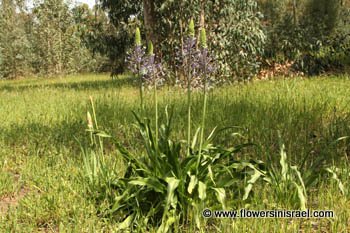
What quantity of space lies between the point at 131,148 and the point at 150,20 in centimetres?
795

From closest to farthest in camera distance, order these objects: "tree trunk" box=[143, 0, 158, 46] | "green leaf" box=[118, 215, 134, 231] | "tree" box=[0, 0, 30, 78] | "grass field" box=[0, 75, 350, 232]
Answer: "green leaf" box=[118, 215, 134, 231]
"grass field" box=[0, 75, 350, 232]
"tree trunk" box=[143, 0, 158, 46]
"tree" box=[0, 0, 30, 78]

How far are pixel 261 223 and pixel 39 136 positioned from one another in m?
3.71

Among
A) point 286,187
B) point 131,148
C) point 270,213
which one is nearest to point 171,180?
point 270,213

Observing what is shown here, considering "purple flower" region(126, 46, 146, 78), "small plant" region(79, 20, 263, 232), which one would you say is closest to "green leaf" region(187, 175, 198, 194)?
"small plant" region(79, 20, 263, 232)

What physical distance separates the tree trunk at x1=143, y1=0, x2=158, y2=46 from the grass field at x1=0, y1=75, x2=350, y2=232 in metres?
3.64

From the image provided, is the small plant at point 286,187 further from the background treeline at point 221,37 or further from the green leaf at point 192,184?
the background treeline at point 221,37

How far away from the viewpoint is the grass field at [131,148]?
2.48m

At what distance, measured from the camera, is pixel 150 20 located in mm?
11133

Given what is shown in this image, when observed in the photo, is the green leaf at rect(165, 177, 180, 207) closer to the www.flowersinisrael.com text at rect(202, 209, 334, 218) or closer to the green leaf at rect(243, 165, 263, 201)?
the www.flowersinisrael.com text at rect(202, 209, 334, 218)

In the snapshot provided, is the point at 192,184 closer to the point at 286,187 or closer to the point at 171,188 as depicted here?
the point at 171,188

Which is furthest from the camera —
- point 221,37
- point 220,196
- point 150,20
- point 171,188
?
Result: point 150,20

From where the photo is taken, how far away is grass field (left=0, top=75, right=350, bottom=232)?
8.14 ft

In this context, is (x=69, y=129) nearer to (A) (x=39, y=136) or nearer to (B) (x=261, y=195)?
(A) (x=39, y=136)

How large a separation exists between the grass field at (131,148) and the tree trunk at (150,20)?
3642 mm
